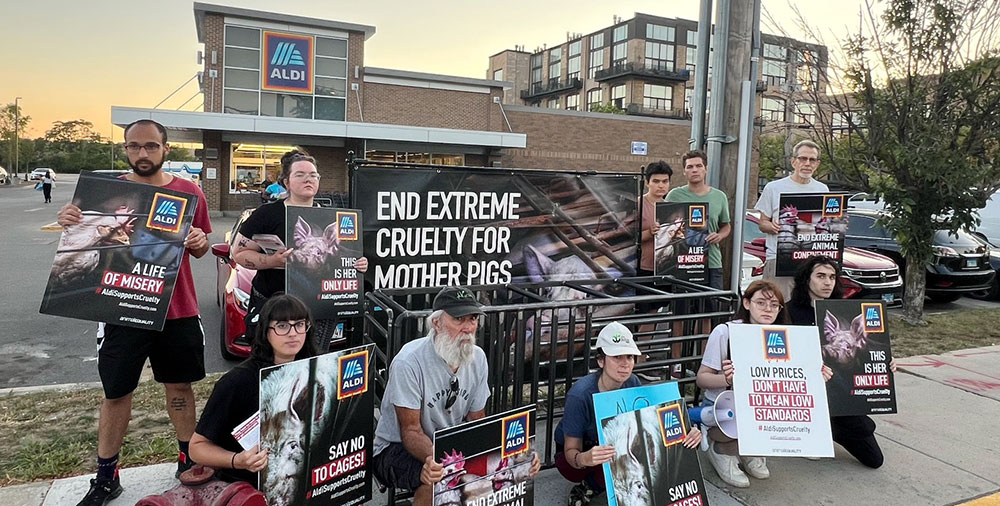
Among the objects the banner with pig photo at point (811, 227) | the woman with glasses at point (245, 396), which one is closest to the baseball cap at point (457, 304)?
the woman with glasses at point (245, 396)

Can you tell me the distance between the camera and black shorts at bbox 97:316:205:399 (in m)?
3.26

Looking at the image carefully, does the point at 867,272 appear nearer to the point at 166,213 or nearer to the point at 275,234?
the point at 275,234

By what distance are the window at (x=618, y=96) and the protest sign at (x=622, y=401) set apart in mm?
73177

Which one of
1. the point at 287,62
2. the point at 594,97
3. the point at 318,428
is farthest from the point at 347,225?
the point at 594,97

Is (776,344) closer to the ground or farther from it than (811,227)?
closer to the ground

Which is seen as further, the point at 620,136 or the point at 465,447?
the point at 620,136

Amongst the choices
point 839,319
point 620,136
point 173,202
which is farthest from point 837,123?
point 620,136

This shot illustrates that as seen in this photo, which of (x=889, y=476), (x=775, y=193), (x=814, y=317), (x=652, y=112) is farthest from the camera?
(x=652, y=112)

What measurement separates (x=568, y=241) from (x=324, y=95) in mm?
26460

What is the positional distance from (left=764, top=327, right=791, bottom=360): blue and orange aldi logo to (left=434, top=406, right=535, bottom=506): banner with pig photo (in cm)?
153

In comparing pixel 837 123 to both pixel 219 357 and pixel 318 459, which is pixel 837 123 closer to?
pixel 219 357

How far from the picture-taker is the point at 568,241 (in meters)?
4.82

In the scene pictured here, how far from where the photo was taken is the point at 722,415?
390 cm

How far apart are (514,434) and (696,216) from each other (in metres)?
2.75
